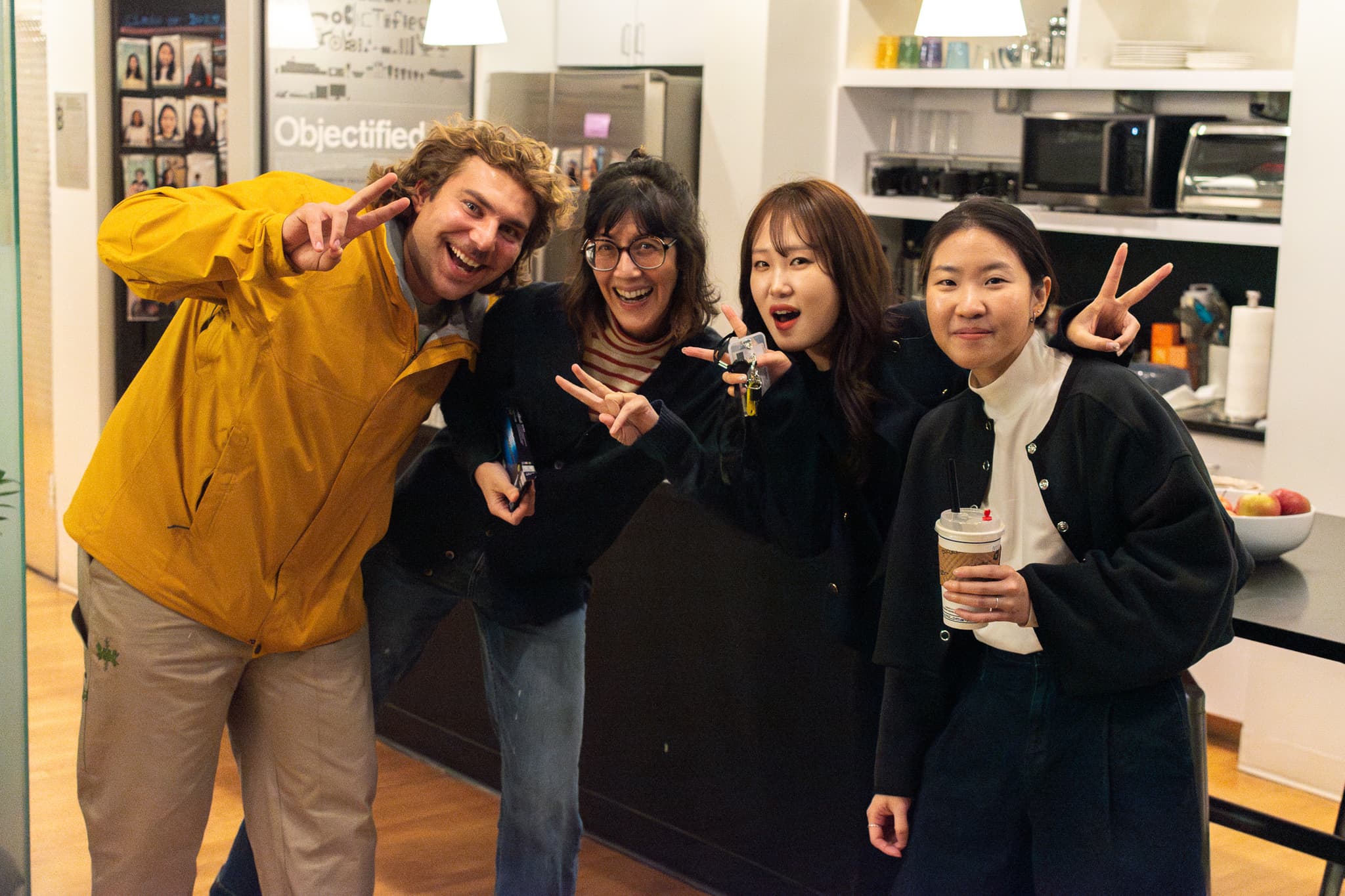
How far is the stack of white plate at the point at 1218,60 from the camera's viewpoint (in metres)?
4.27

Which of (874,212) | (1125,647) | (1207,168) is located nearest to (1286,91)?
(1207,168)

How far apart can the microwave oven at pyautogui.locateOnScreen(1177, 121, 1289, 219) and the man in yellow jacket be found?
2773 millimetres

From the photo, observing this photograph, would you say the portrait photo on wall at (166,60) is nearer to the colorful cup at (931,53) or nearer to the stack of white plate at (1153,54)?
the colorful cup at (931,53)

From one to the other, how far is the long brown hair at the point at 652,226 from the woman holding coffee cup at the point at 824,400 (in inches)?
5.4

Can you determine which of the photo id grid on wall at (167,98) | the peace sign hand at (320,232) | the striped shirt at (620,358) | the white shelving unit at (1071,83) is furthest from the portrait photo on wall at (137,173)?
the peace sign hand at (320,232)

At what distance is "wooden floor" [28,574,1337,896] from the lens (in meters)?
3.00

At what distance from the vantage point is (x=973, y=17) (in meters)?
3.25

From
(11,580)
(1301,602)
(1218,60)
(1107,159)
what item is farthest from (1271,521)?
(1218,60)

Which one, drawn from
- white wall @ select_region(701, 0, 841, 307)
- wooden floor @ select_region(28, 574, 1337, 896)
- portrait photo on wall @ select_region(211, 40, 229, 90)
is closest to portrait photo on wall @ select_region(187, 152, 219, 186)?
portrait photo on wall @ select_region(211, 40, 229, 90)

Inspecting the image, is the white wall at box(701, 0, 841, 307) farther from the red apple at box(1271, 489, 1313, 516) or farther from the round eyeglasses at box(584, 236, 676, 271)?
the round eyeglasses at box(584, 236, 676, 271)

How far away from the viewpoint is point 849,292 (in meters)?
1.94

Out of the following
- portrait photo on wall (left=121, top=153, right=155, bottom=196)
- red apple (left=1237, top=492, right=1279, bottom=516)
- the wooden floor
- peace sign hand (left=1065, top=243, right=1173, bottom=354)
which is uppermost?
portrait photo on wall (left=121, top=153, right=155, bottom=196)

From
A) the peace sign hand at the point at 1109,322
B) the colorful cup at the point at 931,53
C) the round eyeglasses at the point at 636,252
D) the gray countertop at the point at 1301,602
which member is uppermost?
the colorful cup at the point at 931,53

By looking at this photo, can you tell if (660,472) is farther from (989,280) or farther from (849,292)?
(989,280)
